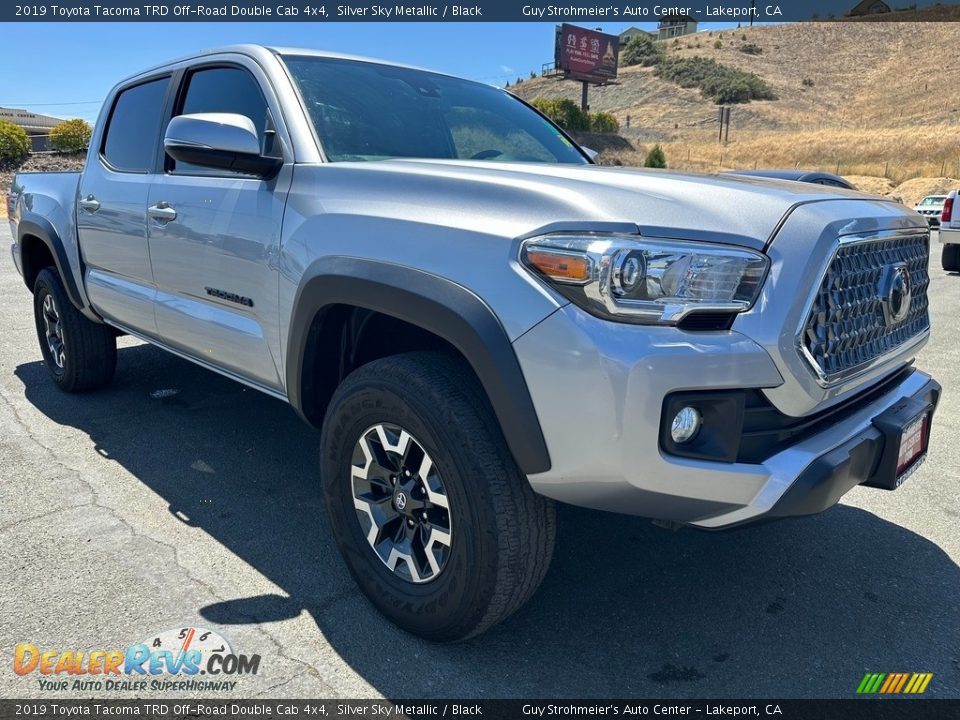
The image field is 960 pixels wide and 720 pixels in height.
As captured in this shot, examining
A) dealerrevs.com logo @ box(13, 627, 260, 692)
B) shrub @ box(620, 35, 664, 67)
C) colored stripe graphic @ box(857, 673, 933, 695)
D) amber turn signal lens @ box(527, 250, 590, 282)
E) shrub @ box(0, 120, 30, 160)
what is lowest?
colored stripe graphic @ box(857, 673, 933, 695)

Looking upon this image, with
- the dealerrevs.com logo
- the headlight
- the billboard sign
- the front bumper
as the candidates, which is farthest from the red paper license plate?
the billboard sign

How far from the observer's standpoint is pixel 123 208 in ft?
12.1

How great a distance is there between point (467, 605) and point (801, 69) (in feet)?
312

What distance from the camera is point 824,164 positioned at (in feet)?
151

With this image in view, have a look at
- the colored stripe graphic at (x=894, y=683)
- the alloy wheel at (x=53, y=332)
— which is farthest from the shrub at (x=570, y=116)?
the colored stripe graphic at (x=894, y=683)

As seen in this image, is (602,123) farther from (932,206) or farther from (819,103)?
(932,206)

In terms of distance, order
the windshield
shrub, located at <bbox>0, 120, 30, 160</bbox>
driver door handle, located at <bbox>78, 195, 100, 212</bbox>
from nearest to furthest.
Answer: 1. the windshield
2. driver door handle, located at <bbox>78, 195, 100, 212</bbox>
3. shrub, located at <bbox>0, 120, 30, 160</bbox>

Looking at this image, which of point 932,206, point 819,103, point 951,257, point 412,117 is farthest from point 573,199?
point 819,103

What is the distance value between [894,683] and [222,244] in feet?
9.27

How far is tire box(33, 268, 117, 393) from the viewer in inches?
180

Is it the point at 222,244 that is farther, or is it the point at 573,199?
the point at 222,244

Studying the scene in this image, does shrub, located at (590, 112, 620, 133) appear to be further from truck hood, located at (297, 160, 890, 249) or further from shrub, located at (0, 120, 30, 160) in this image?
truck hood, located at (297, 160, 890, 249)

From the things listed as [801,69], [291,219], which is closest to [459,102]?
[291,219]

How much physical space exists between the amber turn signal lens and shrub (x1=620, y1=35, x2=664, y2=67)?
92.7m
